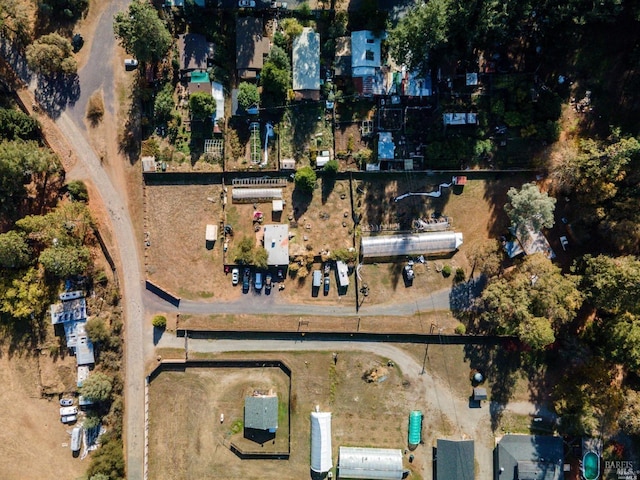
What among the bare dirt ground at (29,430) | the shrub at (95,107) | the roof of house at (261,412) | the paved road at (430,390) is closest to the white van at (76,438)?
the bare dirt ground at (29,430)

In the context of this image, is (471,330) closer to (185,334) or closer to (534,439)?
(534,439)

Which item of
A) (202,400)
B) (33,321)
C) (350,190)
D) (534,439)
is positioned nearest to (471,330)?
(534,439)

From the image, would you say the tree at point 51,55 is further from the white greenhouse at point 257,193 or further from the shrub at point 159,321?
the shrub at point 159,321

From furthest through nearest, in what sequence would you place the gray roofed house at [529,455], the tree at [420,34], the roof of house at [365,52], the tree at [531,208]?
the gray roofed house at [529,455] → the roof of house at [365,52] → the tree at [531,208] → the tree at [420,34]

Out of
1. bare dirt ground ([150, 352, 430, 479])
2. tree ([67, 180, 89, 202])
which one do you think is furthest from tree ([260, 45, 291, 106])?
bare dirt ground ([150, 352, 430, 479])

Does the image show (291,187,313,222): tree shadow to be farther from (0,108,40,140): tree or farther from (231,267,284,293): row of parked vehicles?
(0,108,40,140): tree

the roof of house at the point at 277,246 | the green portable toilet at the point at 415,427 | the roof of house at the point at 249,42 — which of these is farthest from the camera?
the green portable toilet at the point at 415,427

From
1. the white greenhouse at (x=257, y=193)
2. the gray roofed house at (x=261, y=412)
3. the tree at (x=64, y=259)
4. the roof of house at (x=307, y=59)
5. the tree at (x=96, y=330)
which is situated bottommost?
the gray roofed house at (x=261, y=412)

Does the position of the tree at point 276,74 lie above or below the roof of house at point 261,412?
above
